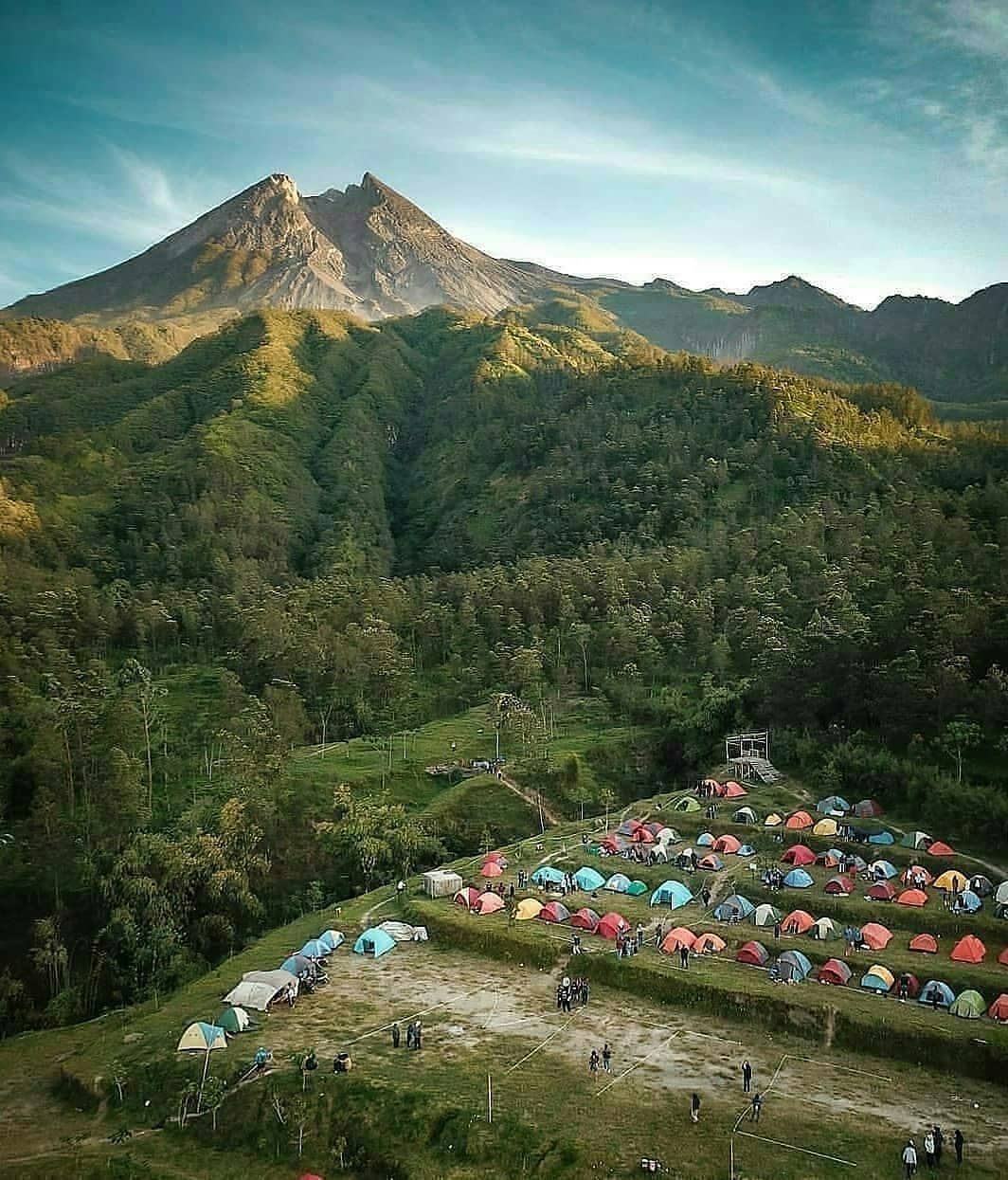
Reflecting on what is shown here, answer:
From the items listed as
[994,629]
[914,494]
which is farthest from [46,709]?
[914,494]

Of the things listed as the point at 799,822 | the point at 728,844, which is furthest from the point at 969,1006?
the point at 799,822

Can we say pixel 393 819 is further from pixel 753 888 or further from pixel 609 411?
pixel 609 411

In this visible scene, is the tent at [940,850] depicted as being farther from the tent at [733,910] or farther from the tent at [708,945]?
the tent at [708,945]

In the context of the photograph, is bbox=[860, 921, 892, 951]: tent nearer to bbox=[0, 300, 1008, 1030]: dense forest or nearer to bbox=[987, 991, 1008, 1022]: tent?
bbox=[987, 991, 1008, 1022]: tent

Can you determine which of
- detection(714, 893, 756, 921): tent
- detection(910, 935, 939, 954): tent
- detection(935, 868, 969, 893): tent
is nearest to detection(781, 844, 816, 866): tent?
detection(935, 868, 969, 893): tent

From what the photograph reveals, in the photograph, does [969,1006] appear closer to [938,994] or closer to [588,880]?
[938,994]

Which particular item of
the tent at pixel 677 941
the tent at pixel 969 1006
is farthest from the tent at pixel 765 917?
the tent at pixel 969 1006
